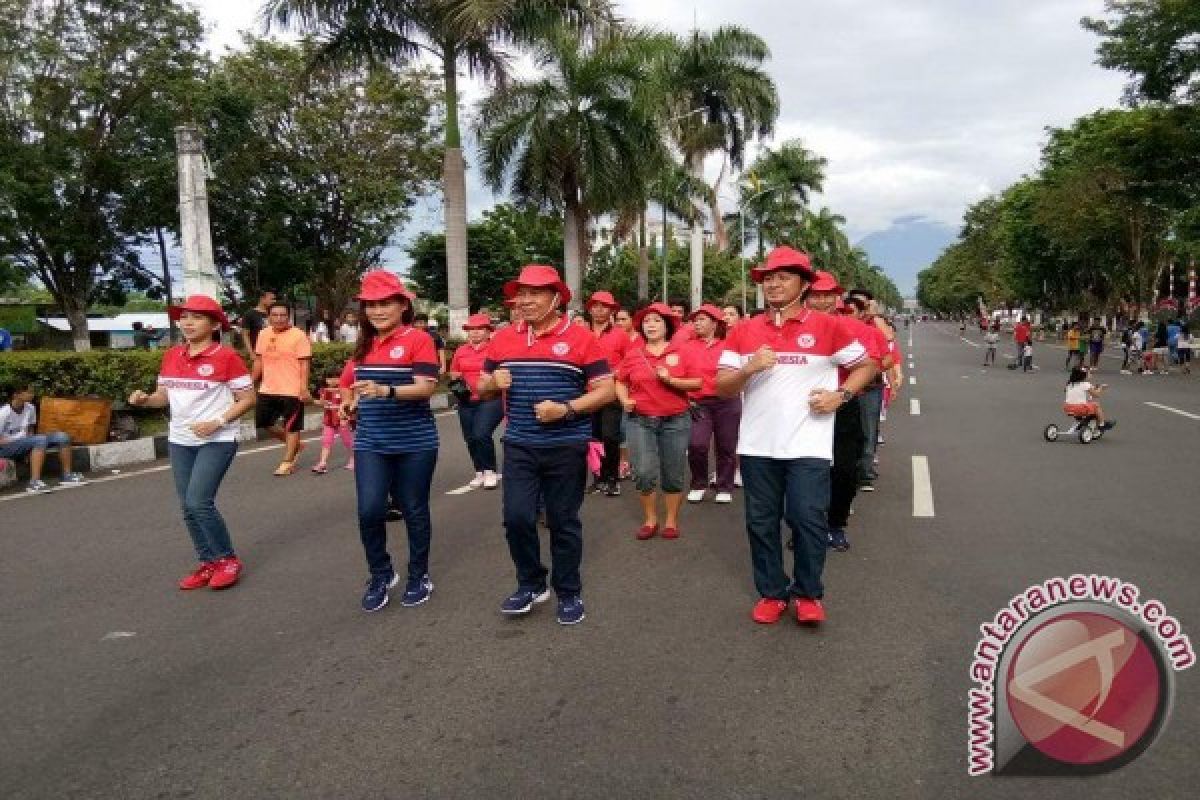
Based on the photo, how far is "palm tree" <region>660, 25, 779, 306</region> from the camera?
28.1m

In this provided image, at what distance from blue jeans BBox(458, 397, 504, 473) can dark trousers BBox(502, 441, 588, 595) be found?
272cm

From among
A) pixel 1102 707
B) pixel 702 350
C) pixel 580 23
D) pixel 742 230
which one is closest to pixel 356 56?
pixel 580 23

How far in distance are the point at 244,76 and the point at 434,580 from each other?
23389 millimetres

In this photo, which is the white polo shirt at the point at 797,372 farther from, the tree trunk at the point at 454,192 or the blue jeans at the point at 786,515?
the tree trunk at the point at 454,192

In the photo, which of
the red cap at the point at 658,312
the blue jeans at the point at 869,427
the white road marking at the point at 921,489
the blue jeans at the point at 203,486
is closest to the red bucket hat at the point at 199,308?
the blue jeans at the point at 203,486

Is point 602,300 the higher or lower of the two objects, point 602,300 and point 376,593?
the higher

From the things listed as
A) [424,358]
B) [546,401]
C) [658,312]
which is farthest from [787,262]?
[658,312]


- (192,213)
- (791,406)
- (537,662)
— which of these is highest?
(192,213)

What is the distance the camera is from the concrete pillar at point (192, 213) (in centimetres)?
1182

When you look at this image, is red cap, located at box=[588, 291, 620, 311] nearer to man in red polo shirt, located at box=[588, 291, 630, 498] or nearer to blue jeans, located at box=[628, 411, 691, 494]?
man in red polo shirt, located at box=[588, 291, 630, 498]

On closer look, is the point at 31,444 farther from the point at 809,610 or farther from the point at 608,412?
the point at 809,610

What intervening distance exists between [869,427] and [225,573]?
490 cm

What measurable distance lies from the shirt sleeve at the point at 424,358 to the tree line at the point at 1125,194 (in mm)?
22022

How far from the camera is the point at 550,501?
413 cm
